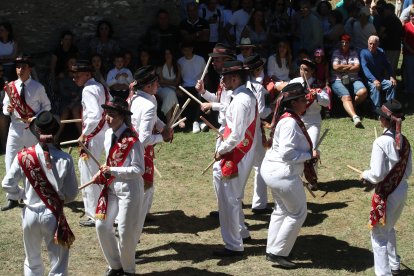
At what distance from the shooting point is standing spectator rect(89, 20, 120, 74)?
15.0 m

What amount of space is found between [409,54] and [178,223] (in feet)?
24.4

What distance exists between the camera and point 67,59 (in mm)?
14633

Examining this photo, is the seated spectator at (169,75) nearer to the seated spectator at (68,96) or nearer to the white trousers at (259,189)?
the seated spectator at (68,96)

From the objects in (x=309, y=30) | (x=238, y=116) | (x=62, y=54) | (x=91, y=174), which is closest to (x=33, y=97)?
(x=91, y=174)

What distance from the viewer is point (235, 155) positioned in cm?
963

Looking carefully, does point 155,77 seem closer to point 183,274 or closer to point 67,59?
point 183,274

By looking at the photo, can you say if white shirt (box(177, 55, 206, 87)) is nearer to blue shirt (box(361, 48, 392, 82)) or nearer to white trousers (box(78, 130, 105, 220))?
blue shirt (box(361, 48, 392, 82))

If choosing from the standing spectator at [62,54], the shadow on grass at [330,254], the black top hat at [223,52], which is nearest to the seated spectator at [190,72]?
the standing spectator at [62,54]

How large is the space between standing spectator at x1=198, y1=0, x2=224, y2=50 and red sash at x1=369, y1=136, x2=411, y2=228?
7739 mm

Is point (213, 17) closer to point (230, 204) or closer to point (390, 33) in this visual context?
point (390, 33)

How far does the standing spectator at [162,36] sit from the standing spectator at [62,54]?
4.29 ft

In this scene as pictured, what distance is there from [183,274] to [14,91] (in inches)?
139

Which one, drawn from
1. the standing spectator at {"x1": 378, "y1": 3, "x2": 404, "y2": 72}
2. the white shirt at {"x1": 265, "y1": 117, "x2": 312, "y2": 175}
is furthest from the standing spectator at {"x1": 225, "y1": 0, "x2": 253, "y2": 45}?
the white shirt at {"x1": 265, "y1": 117, "x2": 312, "y2": 175}

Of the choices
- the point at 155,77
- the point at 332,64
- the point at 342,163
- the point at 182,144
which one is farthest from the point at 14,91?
the point at 332,64
